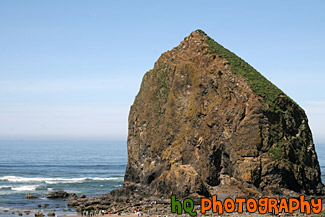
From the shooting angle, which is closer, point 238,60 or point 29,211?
point 29,211

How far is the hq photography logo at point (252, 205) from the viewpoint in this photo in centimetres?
5544

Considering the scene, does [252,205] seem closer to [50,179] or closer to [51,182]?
[51,182]

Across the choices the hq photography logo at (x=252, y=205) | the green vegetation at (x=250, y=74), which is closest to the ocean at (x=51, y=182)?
the hq photography logo at (x=252, y=205)

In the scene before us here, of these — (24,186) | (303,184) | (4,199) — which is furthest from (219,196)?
(24,186)

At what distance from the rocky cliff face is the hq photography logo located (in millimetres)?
2705

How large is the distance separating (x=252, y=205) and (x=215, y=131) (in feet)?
51.1

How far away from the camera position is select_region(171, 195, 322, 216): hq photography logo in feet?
182

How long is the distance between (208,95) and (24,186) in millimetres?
45458

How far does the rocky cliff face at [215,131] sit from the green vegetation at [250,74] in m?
0.19

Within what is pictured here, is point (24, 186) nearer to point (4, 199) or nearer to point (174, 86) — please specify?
point (4, 199)

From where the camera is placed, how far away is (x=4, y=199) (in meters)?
72.3

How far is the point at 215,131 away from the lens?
69.1 metres

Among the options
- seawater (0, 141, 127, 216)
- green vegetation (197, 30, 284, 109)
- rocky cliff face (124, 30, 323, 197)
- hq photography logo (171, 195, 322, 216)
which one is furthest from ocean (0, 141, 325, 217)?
green vegetation (197, 30, 284, 109)

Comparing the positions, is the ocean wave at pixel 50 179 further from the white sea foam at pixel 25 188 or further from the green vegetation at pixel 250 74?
the green vegetation at pixel 250 74
